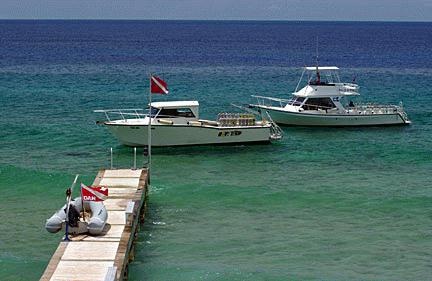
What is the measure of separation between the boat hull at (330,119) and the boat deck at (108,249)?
21935 millimetres

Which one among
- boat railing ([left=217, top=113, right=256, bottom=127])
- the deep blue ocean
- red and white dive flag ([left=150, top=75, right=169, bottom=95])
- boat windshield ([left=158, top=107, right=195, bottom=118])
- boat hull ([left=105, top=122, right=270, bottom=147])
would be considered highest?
red and white dive flag ([left=150, top=75, right=169, bottom=95])

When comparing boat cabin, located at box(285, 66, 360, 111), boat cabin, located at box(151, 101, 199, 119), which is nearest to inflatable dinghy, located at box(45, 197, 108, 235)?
boat cabin, located at box(151, 101, 199, 119)

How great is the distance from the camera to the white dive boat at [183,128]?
39438 millimetres

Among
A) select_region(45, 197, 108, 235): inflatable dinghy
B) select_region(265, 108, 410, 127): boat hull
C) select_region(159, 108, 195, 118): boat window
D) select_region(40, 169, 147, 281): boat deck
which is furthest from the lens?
select_region(265, 108, 410, 127): boat hull

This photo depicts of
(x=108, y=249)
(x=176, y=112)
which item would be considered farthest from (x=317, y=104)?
(x=108, y=249)

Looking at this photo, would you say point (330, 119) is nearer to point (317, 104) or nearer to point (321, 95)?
point (317, 104)

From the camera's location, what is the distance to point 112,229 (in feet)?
74.4

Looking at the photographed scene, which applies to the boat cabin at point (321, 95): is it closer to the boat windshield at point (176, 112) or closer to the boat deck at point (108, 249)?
the boat windshield at point (176, 112)

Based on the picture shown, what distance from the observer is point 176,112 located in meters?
40.1

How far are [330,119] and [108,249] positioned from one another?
29.1 metres

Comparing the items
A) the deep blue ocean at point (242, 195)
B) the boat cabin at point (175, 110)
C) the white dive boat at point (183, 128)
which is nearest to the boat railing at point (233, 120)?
the white dive boat at point (183, 128)

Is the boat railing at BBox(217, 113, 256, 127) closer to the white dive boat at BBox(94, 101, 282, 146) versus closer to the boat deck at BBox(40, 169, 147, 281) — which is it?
the white dive boat at BBox(94, 101, 282, 146)

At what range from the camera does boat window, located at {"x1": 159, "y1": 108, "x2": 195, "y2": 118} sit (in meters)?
39.8

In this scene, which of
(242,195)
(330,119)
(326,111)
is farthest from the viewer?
(326,111)
